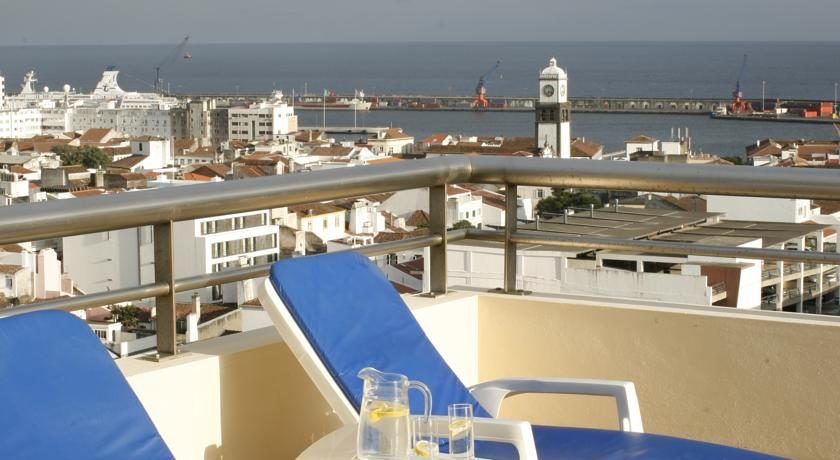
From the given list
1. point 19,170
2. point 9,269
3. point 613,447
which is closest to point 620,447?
point 613,447

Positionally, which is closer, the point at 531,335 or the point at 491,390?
the point at 491,390

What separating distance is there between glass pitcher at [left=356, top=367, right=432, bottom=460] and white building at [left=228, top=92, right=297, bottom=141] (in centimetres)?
6178

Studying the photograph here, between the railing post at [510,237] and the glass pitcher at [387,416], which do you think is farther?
the railing post at [510,237]

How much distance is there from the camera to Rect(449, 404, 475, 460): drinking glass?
1369mm

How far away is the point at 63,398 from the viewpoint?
4.67 feet

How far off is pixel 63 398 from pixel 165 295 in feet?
1.36

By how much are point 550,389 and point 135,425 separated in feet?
2.32

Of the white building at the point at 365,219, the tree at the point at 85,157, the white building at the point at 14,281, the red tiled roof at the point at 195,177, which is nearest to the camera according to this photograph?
the white building at the point at 14,281

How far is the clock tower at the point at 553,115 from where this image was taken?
162 feet

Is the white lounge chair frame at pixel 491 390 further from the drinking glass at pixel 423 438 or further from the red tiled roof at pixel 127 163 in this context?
the red tiled roof at pixel 127 163

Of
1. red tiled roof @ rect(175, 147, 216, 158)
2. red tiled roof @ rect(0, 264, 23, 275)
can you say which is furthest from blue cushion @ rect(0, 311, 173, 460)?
red tiled roof @ rect(175, 147, 216, 158)

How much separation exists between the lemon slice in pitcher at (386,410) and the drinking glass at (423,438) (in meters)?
0.07

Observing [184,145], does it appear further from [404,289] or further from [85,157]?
[404,289]

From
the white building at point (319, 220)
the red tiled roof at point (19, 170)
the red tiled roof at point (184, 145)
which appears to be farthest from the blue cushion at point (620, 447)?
the red tiled roof at point (184, 145)
